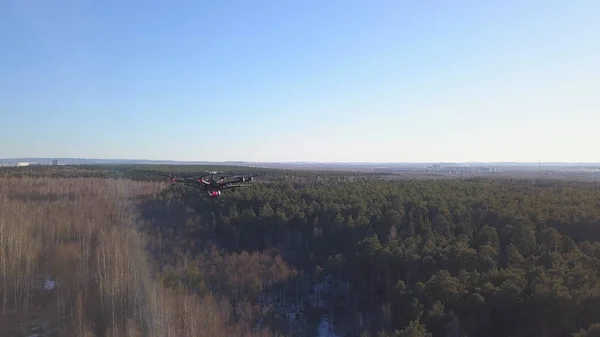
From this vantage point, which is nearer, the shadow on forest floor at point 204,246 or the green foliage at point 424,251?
the green foliage at point 424,251

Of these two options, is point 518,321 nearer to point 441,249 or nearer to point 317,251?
point 441,249

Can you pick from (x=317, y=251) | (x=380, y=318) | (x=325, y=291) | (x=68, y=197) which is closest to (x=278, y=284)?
(x=325, y=291)

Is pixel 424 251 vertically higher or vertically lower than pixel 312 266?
higher

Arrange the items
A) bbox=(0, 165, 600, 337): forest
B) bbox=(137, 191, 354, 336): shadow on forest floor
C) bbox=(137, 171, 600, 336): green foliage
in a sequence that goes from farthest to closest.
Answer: bbox=(137, 191, 354, 336): shadow on forest floor, bbox=(0, 165, 600, 337): forest, bbox=(137, 171, 600, 336): green foliage

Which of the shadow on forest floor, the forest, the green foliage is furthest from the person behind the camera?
the shadow on forest floor

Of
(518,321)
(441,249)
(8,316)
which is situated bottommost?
(8,316)

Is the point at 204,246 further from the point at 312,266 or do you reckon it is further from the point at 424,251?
the point at 424,251

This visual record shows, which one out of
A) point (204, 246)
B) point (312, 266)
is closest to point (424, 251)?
point (312, 266)

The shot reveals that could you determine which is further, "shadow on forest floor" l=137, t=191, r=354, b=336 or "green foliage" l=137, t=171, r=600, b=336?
"shadow on forest floor" l=137, t=191, r=354, b=336
